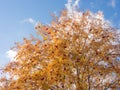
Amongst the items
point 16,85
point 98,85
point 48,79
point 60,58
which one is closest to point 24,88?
point 16,85

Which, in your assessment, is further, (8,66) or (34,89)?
(8,66)

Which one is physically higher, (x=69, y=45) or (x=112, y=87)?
(x=69, y=45)

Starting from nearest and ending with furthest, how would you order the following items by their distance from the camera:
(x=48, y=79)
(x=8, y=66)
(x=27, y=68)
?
(x=48, y=79) < (x=27, y=68) < (x=8, y=66)

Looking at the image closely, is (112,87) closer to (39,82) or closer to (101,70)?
(101,70)

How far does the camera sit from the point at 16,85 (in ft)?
50.2

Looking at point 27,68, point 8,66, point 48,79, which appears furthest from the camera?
point 8,66

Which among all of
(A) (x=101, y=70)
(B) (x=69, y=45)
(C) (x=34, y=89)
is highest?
(B) (x=69, y=45)

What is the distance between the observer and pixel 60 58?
14.9 meters

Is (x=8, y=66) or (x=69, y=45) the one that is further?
(x=8, y=66)

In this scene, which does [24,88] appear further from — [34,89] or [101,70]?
[101,70]

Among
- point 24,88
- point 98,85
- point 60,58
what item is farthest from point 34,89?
point 98,85

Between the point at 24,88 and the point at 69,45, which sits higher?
the point at 69,45

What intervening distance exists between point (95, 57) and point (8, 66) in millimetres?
5477

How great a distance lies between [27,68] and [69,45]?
2783 millimetres
